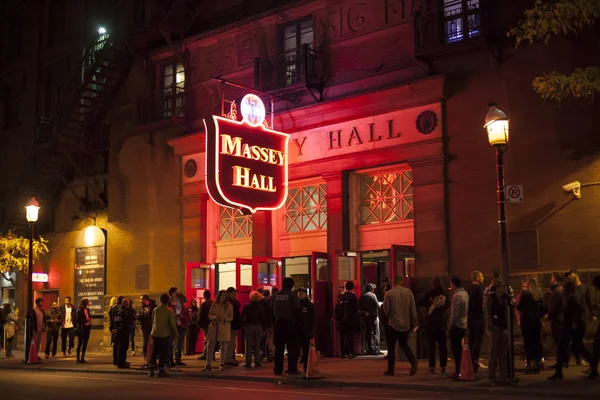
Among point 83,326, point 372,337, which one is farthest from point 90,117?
point 372,337

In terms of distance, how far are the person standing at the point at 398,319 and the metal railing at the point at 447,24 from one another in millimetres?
7394

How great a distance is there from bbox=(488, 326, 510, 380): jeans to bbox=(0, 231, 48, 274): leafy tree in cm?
1945

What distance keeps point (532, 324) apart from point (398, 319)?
260 cm

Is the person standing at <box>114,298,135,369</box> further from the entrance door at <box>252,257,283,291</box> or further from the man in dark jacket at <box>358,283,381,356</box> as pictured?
the man in dark jacket at <box>358,283,381,356</box>

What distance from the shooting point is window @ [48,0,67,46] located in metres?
31.8

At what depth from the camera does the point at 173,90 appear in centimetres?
2653

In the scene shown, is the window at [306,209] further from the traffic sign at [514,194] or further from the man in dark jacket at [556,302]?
the man in dark jacket at [556,302]

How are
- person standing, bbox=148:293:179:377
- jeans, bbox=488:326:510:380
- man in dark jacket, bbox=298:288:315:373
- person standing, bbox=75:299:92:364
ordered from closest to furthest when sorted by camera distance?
1. jeans, bbox=488:326:510:380
2. man in dark jacket, bbox=298:288:315:373
3. person standing, bbox=148:293:179:377
4. person standing, bbox=75:299:92:364

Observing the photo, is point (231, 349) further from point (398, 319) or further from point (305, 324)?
point (398, 319)

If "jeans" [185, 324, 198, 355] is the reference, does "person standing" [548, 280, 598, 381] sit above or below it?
above

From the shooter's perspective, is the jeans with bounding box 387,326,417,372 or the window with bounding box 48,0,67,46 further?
the window with bounding box 48,0,67,46

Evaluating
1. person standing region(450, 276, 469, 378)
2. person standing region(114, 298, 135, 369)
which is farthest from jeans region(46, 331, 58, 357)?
person standing region(450, 276, 469, 378)

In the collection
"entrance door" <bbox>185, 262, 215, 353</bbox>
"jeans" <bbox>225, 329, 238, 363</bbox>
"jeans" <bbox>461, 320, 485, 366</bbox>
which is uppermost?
"entrance door" <bbox>185, 262, 215, 353</bbox>

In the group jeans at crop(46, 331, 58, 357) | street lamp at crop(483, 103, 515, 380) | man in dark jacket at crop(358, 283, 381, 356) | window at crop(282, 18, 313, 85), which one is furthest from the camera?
jeans at crop(46, 331, 58, 357)
